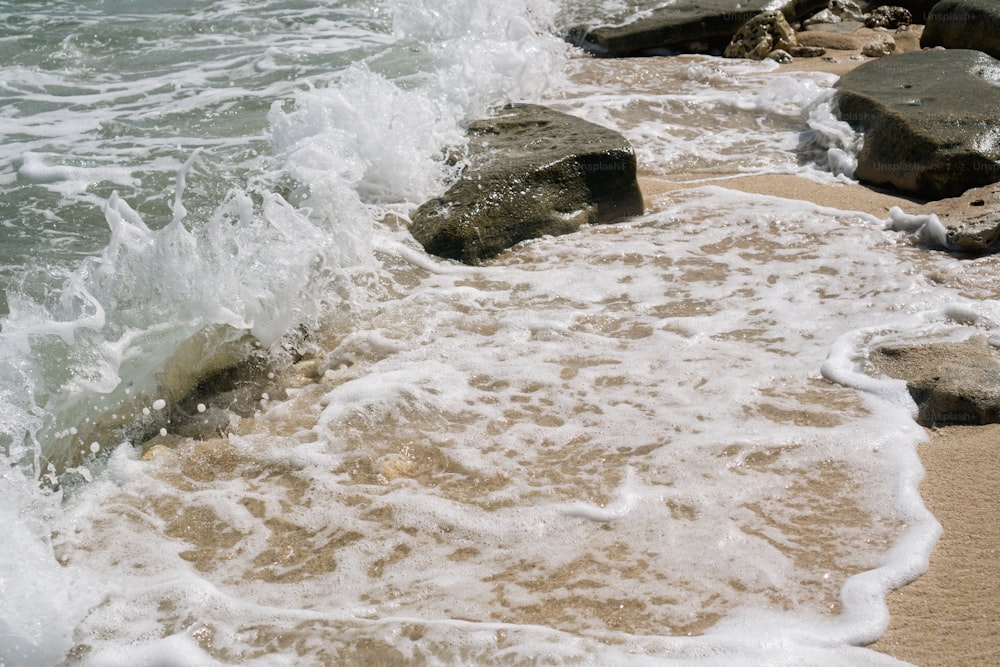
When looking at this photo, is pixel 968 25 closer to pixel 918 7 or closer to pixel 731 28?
pixel 731 28

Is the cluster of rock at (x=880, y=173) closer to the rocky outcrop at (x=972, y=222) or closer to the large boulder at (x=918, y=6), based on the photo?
the rocky outcrop at (x=972, y=222)

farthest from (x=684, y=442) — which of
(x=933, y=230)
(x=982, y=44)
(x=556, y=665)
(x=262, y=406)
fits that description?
(x=982, y=44)

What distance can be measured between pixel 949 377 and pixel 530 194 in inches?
95.4

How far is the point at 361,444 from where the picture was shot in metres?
3.23

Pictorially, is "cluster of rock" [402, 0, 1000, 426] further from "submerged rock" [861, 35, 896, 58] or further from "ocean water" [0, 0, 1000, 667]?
"submerged rock" [861, 35, 896, 58]

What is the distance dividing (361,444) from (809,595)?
1.58 m

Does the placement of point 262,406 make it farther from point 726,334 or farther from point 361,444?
point 726,334

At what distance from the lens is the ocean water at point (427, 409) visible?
2434 millimetres

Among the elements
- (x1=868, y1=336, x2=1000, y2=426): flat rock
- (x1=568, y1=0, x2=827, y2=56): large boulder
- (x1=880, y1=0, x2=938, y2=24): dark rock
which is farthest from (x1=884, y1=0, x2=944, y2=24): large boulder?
(x1=868, y1=336, x2=1000, y2=426): flat rock

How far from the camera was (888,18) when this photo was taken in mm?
9234

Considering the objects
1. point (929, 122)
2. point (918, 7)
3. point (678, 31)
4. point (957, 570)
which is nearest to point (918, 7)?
point (918, 7)

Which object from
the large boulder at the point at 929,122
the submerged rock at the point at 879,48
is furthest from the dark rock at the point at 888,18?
the large boulder at the point at 929,122

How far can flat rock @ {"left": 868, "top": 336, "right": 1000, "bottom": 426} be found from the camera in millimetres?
3111

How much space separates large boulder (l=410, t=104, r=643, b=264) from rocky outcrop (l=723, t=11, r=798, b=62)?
3.55 meters
